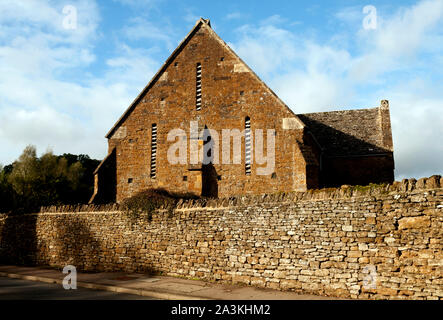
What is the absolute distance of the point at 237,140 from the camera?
72.2ft

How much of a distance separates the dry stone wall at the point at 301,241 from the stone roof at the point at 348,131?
499 inches

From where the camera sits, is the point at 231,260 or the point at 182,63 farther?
the point at 182,63

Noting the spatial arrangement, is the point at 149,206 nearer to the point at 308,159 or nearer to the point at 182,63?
the point at 308,159

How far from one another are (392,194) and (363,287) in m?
2.62

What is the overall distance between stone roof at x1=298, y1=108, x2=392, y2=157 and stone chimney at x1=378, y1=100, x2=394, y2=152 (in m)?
0.14

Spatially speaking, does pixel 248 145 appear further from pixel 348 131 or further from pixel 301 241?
pixel 301 241

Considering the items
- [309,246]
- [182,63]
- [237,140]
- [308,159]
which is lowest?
[309,246]

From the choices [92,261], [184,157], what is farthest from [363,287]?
[184,157]

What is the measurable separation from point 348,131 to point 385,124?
2.57 m

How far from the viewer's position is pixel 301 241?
11.4m

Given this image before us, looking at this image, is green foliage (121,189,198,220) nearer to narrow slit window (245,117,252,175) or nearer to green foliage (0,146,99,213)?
narrow slit window (245,117,252,175)
